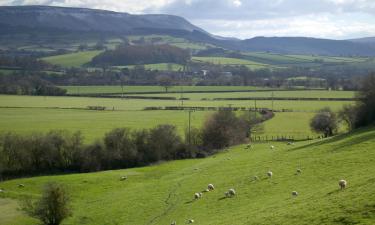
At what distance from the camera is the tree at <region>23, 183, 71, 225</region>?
140 ft

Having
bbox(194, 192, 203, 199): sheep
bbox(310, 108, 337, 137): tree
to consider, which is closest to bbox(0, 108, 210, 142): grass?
bbox(310, 108, 337, 137): tree

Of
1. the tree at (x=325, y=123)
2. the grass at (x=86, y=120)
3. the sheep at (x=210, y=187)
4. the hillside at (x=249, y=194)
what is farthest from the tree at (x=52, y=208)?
the tree at (x=325, y=123)

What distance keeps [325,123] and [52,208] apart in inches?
2562

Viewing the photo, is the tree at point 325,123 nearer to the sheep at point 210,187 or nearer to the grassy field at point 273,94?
the sheep at point 210,187

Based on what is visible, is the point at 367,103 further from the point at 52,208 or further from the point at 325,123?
the point at 52,208

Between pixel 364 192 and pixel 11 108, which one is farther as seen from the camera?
pixel 11 108

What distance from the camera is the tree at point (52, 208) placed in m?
42.6

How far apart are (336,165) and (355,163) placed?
161 cm

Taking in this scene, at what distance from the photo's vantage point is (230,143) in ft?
303

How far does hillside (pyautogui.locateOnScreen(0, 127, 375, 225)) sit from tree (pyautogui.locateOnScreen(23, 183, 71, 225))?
3.31ft

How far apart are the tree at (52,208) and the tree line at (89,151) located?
3063 centimetres

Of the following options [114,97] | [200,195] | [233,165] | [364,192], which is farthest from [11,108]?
[364,192]

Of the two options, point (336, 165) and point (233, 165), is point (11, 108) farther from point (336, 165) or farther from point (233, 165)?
point (336, 165)

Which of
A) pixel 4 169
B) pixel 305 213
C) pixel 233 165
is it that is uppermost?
pixel 305 213
